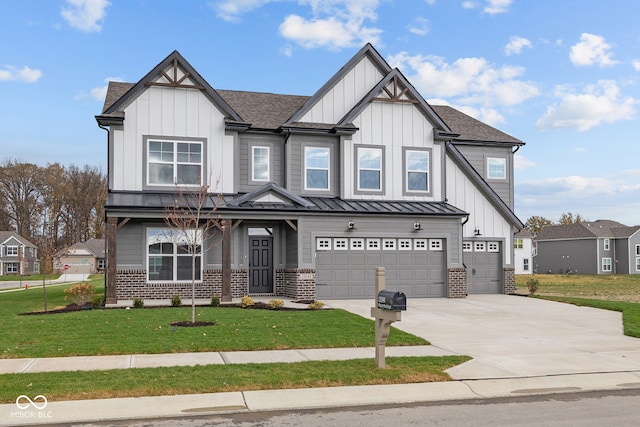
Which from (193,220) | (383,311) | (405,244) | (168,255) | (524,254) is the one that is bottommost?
(524,254)

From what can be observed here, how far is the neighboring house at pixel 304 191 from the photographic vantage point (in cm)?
2148

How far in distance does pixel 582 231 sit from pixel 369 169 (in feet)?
187

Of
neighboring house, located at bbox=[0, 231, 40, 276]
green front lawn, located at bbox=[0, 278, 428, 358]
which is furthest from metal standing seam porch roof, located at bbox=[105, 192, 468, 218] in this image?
neighboring house, located at bbox=[0, 231, 40, 276]

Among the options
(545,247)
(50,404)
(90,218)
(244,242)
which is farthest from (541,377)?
(90,218)

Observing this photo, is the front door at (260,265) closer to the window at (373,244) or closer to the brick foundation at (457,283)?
the window at (373,244)

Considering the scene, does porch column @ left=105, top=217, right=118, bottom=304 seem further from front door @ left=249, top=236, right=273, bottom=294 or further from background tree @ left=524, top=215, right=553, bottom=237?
background tree @ left=524, top=215, right=553, bottom=237

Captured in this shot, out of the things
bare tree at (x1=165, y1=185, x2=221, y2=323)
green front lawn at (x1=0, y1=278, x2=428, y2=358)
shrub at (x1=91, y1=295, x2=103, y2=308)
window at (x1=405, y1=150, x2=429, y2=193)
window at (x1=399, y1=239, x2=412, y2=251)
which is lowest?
green front lawn at (x1=0, y1=278, x2=428, y2=358)

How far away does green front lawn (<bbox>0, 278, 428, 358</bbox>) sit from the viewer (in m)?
11.6

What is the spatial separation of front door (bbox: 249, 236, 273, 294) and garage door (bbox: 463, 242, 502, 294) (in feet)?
26.9

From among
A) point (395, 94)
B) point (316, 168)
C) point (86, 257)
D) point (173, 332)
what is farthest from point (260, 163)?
point (86, 257)

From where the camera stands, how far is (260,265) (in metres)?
23.3

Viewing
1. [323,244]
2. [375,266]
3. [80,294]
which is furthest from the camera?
[375,266]

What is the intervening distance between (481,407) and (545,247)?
74170mm

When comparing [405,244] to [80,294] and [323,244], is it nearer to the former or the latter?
[323,244]
